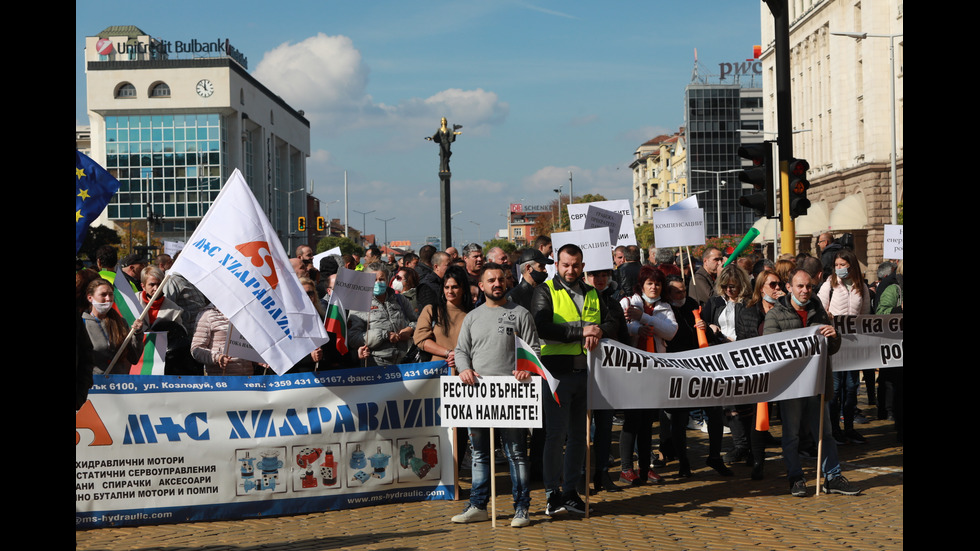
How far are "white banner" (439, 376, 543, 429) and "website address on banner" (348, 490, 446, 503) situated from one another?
979mm

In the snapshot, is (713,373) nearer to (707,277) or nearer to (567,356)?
(567,356)

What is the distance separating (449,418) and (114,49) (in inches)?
5111

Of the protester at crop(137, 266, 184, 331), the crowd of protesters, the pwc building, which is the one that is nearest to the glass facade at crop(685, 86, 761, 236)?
the pwc building

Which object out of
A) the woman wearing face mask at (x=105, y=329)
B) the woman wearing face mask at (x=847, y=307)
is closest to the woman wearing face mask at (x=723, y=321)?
the woman wearing face mask at (x=847, y=307)

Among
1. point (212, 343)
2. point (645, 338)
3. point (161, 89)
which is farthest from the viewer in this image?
point (161, 89)

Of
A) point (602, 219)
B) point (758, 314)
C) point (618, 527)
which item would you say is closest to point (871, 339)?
point (758, 314)

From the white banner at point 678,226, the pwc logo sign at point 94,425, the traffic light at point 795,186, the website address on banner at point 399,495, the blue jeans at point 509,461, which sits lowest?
the website address on banner at point 399,495

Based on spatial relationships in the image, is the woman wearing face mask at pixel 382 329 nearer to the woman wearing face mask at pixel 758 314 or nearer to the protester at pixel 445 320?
the protester at pixel 445 320

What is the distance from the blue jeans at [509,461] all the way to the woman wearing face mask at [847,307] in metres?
4.56

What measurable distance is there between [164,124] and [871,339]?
119 metres

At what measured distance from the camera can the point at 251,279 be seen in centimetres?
764

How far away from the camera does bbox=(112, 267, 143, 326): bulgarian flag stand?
9227 mm

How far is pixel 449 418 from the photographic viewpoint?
7.91 meters

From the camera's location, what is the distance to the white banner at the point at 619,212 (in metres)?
13.4
